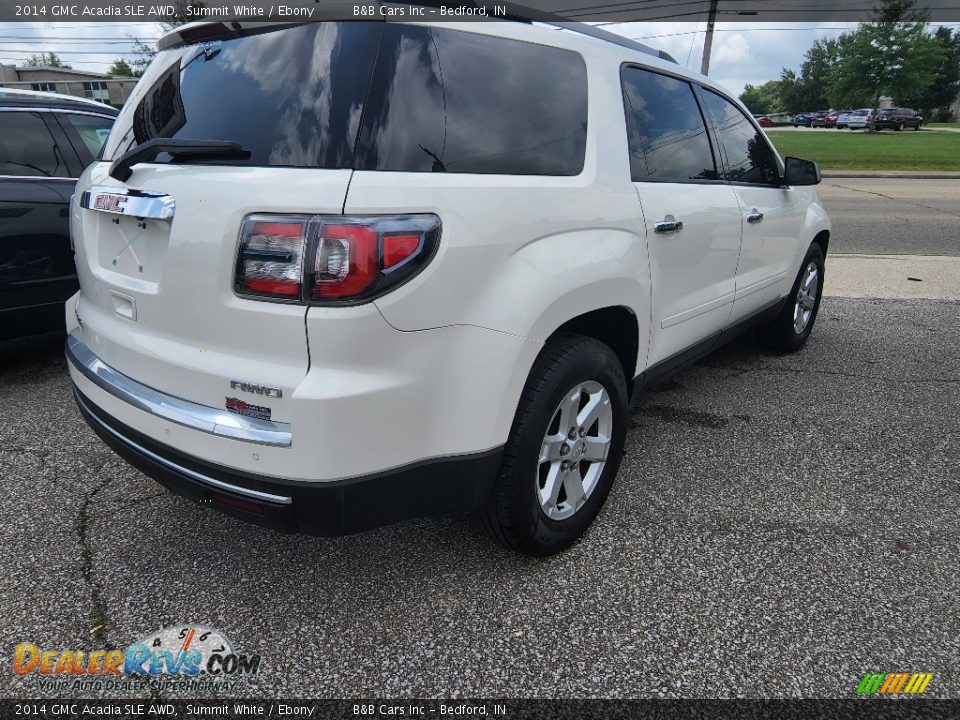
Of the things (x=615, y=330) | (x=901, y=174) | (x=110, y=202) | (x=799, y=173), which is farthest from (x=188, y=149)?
(x=901, y=174)

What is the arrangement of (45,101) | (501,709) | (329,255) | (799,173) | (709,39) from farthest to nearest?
(709,39) → (45,101) → (799,173) → (501,709) → (329,255)

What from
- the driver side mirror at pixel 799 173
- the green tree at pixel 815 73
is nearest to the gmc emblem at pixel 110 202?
the driver side mirror at pixel 799 173

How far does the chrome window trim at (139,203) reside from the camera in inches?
75.5

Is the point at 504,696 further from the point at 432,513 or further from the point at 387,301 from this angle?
the point at 387,301

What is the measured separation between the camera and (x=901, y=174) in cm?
1900

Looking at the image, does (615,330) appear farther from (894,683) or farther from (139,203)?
(139,203)

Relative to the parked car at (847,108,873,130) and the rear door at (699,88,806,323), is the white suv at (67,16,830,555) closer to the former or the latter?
the rear door at (699,88,806,323)

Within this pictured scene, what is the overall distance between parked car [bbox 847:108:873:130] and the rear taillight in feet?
187

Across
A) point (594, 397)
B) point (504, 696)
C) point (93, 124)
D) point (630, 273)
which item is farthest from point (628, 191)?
point (93, 124)

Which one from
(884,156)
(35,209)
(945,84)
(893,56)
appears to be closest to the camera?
(35,209)

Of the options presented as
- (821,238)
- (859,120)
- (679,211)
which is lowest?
(821,238)

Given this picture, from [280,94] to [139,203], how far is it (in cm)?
55

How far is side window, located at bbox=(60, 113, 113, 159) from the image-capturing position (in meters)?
4.33

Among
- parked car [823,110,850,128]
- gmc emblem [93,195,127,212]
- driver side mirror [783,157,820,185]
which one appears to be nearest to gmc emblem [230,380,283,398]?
gmc emblem [93,195,127,212]
